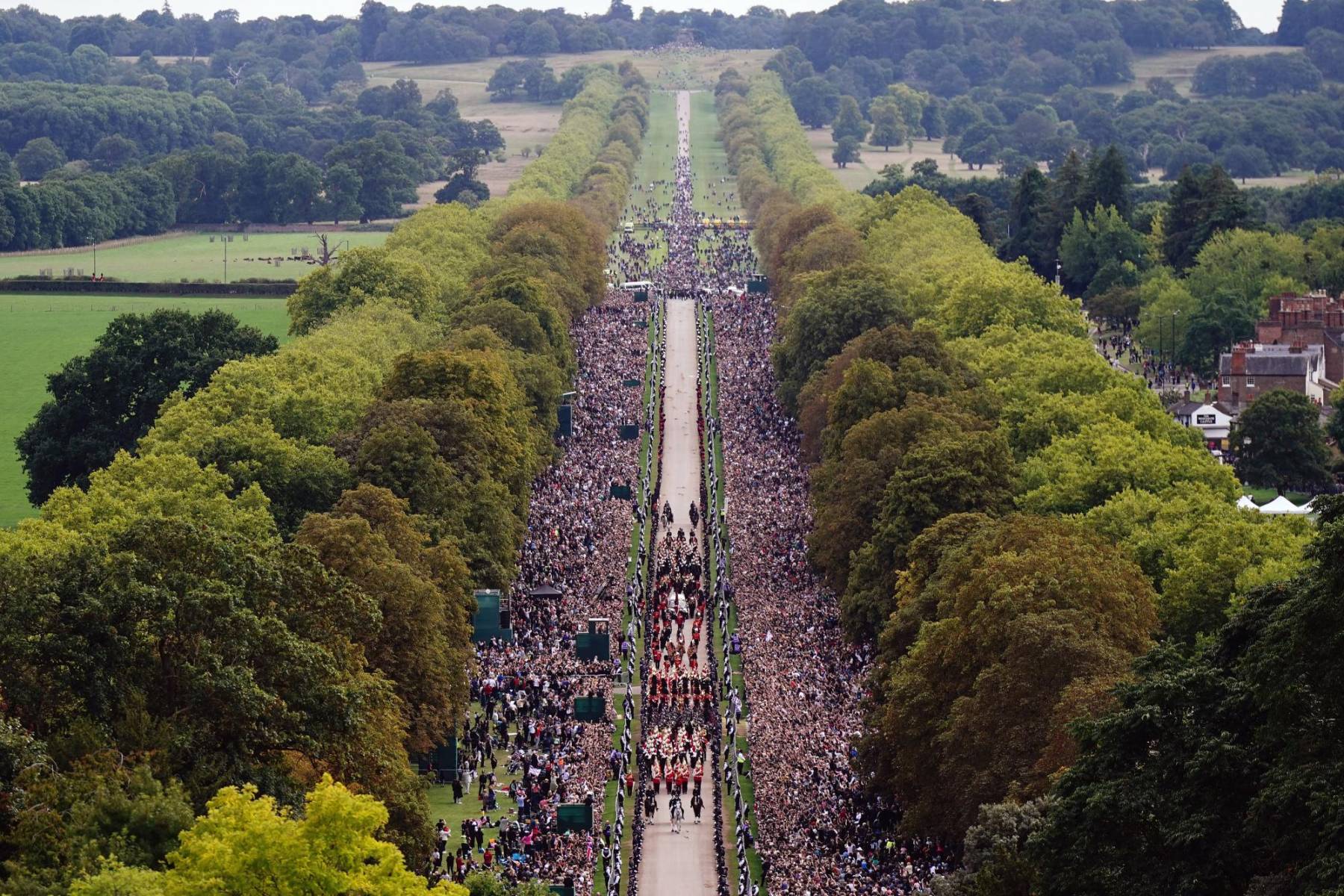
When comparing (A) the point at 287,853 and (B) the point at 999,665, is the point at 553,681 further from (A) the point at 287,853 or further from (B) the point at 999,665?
(A) the point at 287,853

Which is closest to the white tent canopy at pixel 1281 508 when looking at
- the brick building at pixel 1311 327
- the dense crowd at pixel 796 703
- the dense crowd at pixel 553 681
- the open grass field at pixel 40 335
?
the dense crowd at pixel 796 703

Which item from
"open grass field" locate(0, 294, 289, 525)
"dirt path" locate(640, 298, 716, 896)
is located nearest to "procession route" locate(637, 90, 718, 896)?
"dirt path" locate(640, 298, 716, 896)

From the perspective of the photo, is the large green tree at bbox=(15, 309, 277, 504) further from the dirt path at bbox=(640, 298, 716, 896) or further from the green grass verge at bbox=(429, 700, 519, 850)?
the green grass verge at bbox=(429, 700, 519, 850)

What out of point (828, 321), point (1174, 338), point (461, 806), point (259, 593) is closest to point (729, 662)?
point (461, 806)

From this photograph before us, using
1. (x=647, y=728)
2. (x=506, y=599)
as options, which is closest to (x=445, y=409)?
(x=506, y=599)

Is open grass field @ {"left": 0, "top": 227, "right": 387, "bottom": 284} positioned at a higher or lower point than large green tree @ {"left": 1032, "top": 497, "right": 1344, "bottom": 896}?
lower
